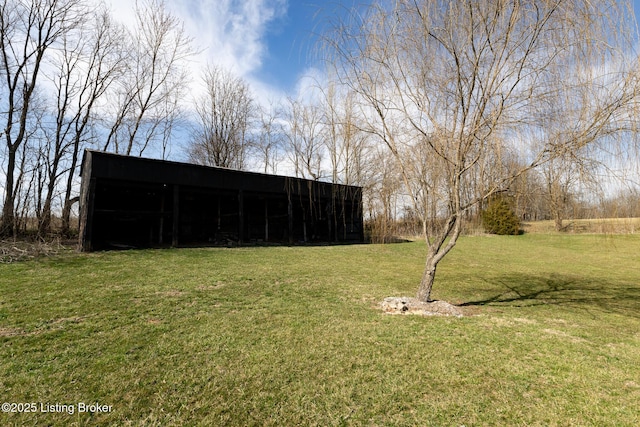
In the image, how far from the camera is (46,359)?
2.81 meters

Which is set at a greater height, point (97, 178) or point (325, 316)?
point (97, 178)

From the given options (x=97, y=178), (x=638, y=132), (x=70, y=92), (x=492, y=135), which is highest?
(x=70, y=92)

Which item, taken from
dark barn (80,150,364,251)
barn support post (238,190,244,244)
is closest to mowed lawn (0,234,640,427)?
dark barn (80,150,364,251)

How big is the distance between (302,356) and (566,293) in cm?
724

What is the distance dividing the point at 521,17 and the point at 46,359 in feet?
21.6

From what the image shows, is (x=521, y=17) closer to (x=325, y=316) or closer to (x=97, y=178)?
(x=325, y=316)

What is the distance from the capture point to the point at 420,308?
4.75 meters

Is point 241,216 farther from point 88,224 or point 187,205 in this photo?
point 88,224

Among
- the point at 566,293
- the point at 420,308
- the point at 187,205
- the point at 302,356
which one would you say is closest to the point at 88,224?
the point at 187,205

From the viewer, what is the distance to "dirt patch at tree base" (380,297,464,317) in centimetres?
466


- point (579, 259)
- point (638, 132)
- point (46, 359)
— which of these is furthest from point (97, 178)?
point (579, 259)

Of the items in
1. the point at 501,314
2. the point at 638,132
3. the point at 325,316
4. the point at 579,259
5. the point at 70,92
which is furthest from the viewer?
the point at 70,92

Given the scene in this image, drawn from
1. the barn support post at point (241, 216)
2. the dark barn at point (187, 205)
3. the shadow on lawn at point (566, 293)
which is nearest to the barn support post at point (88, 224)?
the dark barn at point (187, 205)

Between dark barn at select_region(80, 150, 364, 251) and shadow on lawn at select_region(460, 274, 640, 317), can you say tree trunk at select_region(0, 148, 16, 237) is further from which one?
shadow on lawn at select_region(460, 274, 640, 317)
